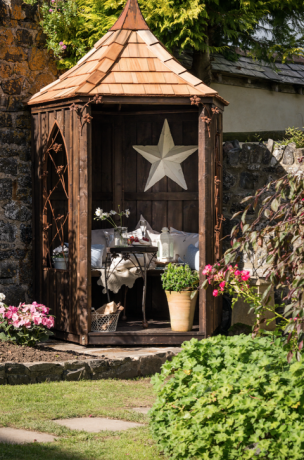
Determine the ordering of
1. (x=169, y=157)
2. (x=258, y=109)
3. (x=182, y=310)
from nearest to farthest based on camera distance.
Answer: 1. (x=182, y=310)
2. (x=169, y=157)
3. (x=258, y=109)

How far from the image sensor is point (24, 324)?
5812 mm

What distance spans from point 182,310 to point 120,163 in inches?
103

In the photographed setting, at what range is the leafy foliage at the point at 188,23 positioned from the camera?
803cm

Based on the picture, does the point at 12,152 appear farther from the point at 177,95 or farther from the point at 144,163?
the point at 177,95

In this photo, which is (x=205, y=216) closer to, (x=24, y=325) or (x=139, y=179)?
(x=139, y=179)

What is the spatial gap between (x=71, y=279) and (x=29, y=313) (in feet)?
2.53

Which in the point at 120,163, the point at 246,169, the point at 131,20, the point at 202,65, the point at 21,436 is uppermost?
the point at 202,65

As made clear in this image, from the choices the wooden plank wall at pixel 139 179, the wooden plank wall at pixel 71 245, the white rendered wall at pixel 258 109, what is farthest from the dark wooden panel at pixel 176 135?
the white rendered wall at pixel 258 109

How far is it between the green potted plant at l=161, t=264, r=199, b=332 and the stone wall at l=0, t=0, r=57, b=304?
2071 millimetres

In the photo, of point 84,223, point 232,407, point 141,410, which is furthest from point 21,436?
point 84,223

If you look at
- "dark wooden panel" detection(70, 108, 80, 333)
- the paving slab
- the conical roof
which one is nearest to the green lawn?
the paving slab

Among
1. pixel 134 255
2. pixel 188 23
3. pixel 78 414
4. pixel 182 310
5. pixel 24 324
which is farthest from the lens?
pixel 188 23

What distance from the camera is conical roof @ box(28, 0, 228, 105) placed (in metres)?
6.47

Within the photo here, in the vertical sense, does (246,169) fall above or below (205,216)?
above
